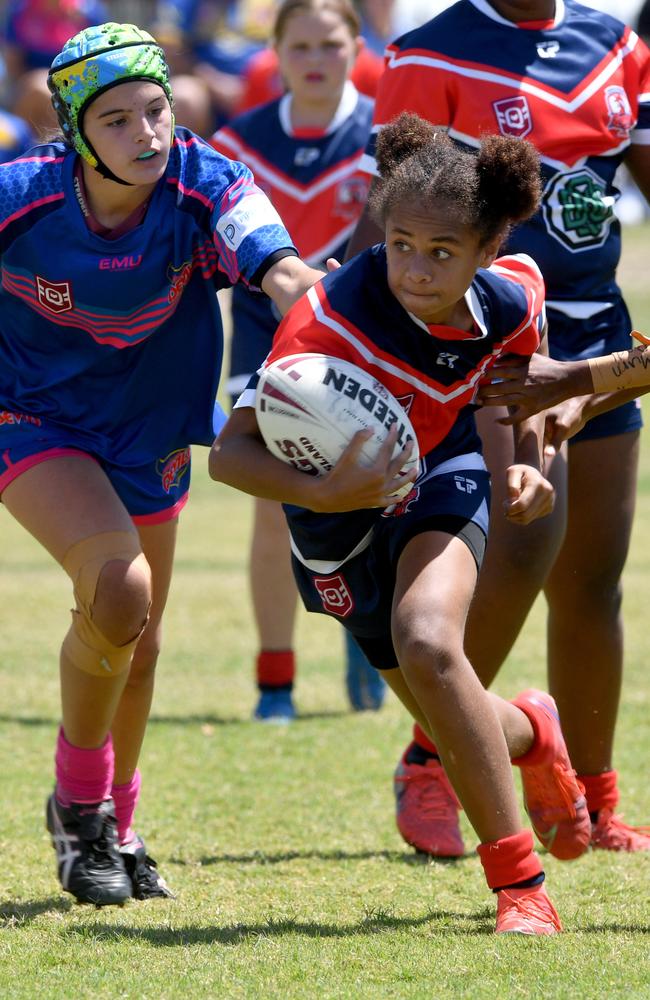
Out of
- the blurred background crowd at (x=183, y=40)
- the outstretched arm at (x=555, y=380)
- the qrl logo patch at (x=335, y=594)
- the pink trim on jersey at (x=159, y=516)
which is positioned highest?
the blurred background crowd at (x=183, y=40)

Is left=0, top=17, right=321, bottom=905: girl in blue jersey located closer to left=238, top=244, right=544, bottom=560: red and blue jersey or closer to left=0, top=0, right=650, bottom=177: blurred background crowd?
left=238, top=244, right=544, bottom=560: red and blue jersey

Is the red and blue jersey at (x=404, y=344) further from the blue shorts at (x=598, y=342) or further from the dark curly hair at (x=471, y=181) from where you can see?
the blue shorts at (x=598, y=342)

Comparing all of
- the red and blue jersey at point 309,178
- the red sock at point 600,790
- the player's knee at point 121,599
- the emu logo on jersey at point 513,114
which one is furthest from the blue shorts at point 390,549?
the red and blue jersey at point 309,178

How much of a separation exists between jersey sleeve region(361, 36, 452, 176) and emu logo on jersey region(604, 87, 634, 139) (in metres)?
0.48

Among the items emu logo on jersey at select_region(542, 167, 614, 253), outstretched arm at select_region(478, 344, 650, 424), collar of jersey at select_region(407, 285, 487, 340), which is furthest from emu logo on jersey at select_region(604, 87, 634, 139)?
collar of jersey at select_region(407, 285, 487, 340)

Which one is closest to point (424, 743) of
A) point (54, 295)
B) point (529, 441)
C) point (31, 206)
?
point (529, 441)

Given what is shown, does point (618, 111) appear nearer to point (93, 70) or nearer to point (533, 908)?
point (93, 70)

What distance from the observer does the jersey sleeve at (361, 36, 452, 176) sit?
179 inches

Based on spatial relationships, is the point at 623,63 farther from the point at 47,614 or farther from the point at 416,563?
the point at 47,614

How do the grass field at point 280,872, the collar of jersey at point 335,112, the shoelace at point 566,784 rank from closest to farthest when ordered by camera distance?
the grass field at point 280,872 → the shoelace at point 566,784 → the collar of jersey at point 335,112

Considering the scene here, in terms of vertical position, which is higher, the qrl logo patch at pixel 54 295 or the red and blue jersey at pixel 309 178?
the red and blue jersey at pixel 309 178

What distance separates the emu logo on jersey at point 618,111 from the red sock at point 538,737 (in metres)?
1.73

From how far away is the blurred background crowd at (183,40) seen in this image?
14.1 m

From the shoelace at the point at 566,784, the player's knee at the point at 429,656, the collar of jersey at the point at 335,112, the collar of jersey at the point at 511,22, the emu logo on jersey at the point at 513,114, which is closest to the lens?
the player's knee at the point at 429,656
